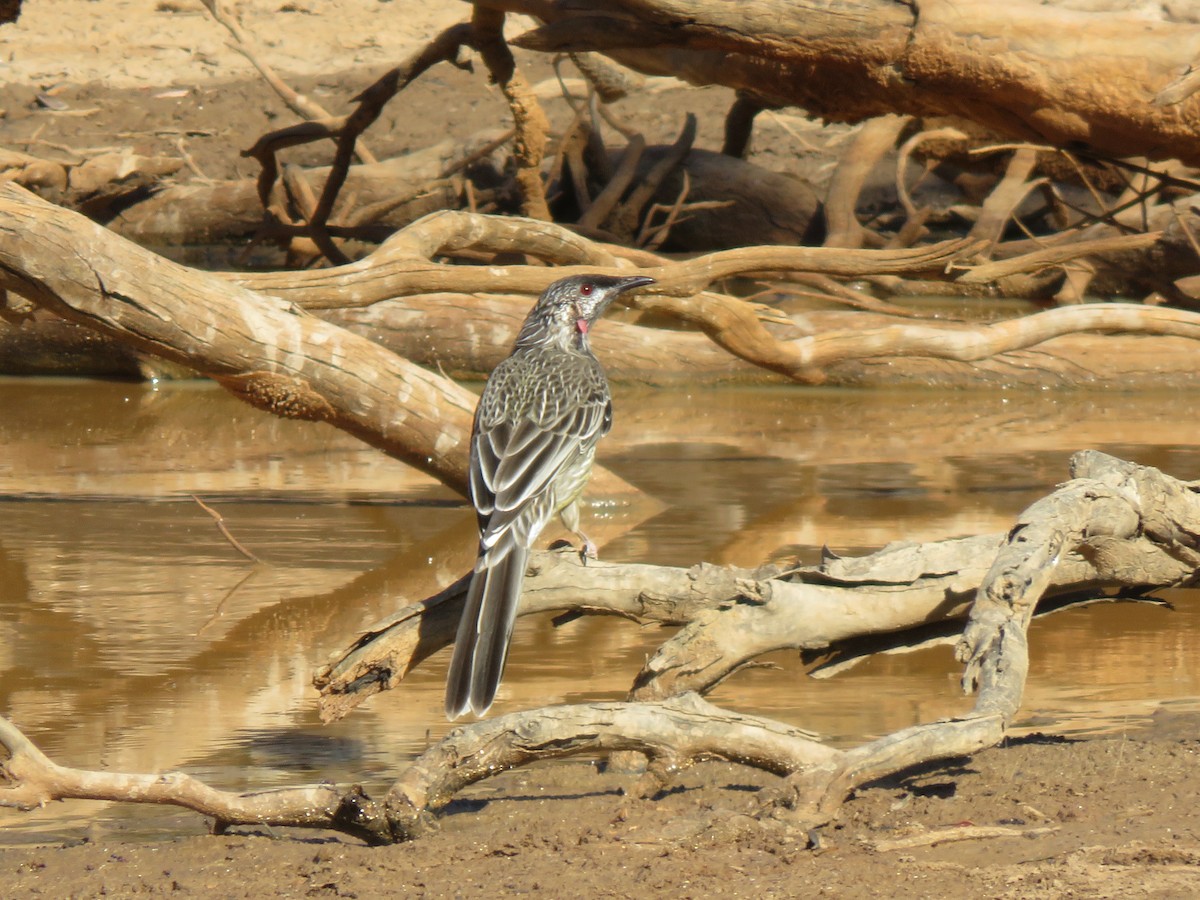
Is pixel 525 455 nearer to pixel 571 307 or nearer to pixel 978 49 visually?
pixel 571 307

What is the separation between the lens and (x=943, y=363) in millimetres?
11375

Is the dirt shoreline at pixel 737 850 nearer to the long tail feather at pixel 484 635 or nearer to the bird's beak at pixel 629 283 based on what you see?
the long tail feather at pixel 484 635

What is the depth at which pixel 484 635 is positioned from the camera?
3742mm

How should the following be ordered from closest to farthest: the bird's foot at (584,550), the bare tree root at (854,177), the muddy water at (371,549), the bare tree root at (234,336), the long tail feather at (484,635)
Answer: the long tail feather at (484,635), the bird's foot at (584,550), the muddy water at (371,549), the bare tree root at (234,336), the bare tree root at (854,177)

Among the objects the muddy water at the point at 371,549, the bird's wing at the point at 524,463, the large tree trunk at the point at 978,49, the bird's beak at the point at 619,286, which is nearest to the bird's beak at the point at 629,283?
the bird's beak at the point at 619,286

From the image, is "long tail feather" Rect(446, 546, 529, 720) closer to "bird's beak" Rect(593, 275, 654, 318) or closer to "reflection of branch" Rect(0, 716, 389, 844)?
"reflection of branch" Rect(0, 716, 389, 844)

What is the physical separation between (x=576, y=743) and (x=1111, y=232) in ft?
39.1

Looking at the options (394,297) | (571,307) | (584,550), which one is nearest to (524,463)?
(584,550)

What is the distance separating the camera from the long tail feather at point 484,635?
3.64m

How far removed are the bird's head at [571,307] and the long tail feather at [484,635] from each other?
1554 millimetres

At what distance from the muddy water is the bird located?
64 cm

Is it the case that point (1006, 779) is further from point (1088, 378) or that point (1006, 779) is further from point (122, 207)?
point (122, 207)

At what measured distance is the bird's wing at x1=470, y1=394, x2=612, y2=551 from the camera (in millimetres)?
4125

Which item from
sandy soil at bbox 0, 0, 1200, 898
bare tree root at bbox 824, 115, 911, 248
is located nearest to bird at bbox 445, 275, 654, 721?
sandy soil at bbox 0, 0, 1200, 898
